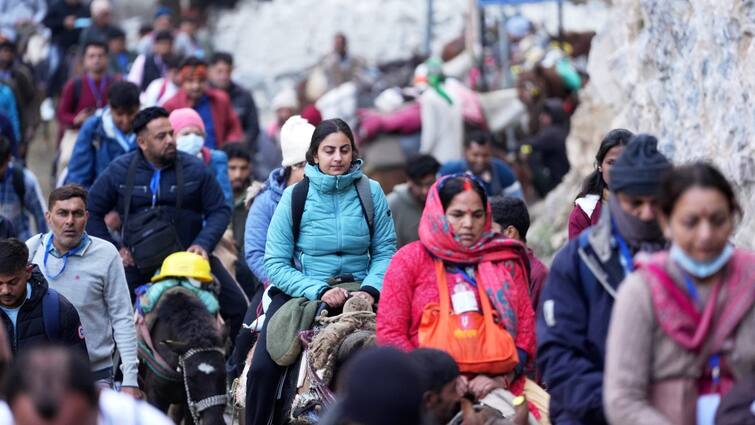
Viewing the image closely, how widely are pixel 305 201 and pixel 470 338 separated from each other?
224 centimetres

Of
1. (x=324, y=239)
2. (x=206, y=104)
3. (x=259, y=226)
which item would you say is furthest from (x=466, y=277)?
(x=206, y=104)

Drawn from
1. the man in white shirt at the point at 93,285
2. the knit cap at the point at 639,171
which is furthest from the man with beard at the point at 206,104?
the knit cap at the point at 639,171

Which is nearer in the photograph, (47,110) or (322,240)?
(322,240)

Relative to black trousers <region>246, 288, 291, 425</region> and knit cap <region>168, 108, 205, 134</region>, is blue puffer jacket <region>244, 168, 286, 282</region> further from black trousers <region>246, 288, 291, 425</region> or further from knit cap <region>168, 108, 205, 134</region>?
knit cap <region>168, 108, 205, 134</region>

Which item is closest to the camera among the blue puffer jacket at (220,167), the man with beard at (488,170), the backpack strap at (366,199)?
the backpack strap at (366,199)

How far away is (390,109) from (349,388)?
1657cm

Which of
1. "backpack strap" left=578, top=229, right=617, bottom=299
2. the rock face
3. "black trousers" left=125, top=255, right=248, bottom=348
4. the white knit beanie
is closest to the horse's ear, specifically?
"black trousers" left=125, top=255, right=248, bottom=348

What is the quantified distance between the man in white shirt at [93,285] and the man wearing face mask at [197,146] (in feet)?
9.59

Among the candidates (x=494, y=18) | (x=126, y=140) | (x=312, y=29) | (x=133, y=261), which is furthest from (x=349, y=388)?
(x=312, y=29)

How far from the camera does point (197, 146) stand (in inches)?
528

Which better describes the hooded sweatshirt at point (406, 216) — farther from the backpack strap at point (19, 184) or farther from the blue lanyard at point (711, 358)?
the blue lanyard at point (711, 358)

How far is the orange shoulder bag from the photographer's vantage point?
297 inches

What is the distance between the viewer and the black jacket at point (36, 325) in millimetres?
9266

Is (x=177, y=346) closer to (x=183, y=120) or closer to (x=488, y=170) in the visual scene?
(x=183, y=120)
